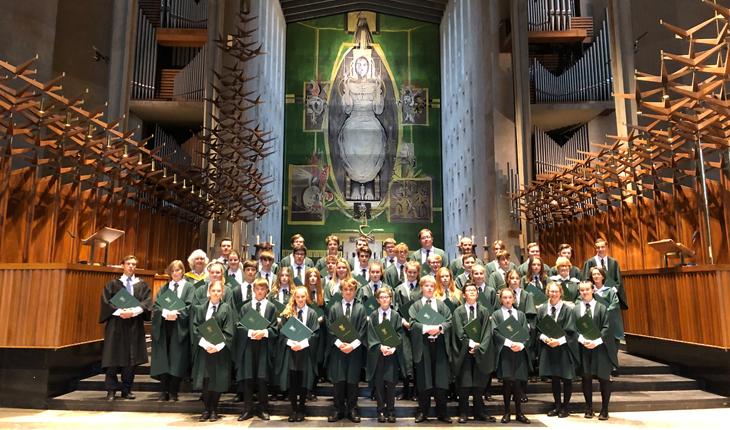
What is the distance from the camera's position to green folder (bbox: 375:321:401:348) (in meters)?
5.32

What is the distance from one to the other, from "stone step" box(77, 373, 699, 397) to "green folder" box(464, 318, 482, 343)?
51.1 inches

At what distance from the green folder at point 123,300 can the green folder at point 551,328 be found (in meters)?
4.38

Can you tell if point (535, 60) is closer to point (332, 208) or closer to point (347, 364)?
point (332, 208)

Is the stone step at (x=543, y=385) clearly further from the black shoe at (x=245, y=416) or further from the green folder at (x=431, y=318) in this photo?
the green folder at (x=431, y=318)

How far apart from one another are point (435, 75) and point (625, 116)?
11541 millimetres

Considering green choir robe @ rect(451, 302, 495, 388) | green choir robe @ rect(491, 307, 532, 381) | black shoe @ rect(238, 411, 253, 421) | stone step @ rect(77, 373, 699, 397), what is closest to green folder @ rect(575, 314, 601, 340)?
green choir robe @ rect(491, 307, 532, 381)

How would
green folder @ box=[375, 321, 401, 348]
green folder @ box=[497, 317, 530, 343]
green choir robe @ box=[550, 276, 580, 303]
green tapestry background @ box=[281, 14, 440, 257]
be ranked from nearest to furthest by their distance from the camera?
green folder @ box=[375, 321, 401, 348], green folder @ box=[497, 317, 530, 343], green choir robe @ box=[550, 276, 580, 303], green tapestry background @ box=[281, 14, 440, 257]

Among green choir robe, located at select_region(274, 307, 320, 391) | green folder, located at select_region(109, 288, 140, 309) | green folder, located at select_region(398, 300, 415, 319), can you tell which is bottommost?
green choir robe, located at select_region(274, 307, 320, 391)

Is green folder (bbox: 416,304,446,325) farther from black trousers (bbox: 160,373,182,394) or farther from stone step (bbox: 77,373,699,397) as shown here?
black trousers (bbox: 160,373,182,394)

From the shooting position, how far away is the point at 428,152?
70.9 ft

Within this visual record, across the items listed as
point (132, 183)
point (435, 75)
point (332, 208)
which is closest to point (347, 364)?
point (132, 183)

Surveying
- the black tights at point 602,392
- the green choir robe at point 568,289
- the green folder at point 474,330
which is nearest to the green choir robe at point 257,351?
the green folder at point 474,330

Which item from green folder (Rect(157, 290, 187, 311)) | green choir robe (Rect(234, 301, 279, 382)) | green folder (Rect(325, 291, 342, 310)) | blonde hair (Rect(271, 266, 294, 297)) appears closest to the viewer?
green choir robe (Rect(234, 301, 279, 382))

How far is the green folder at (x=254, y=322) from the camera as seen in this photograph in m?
5.45
